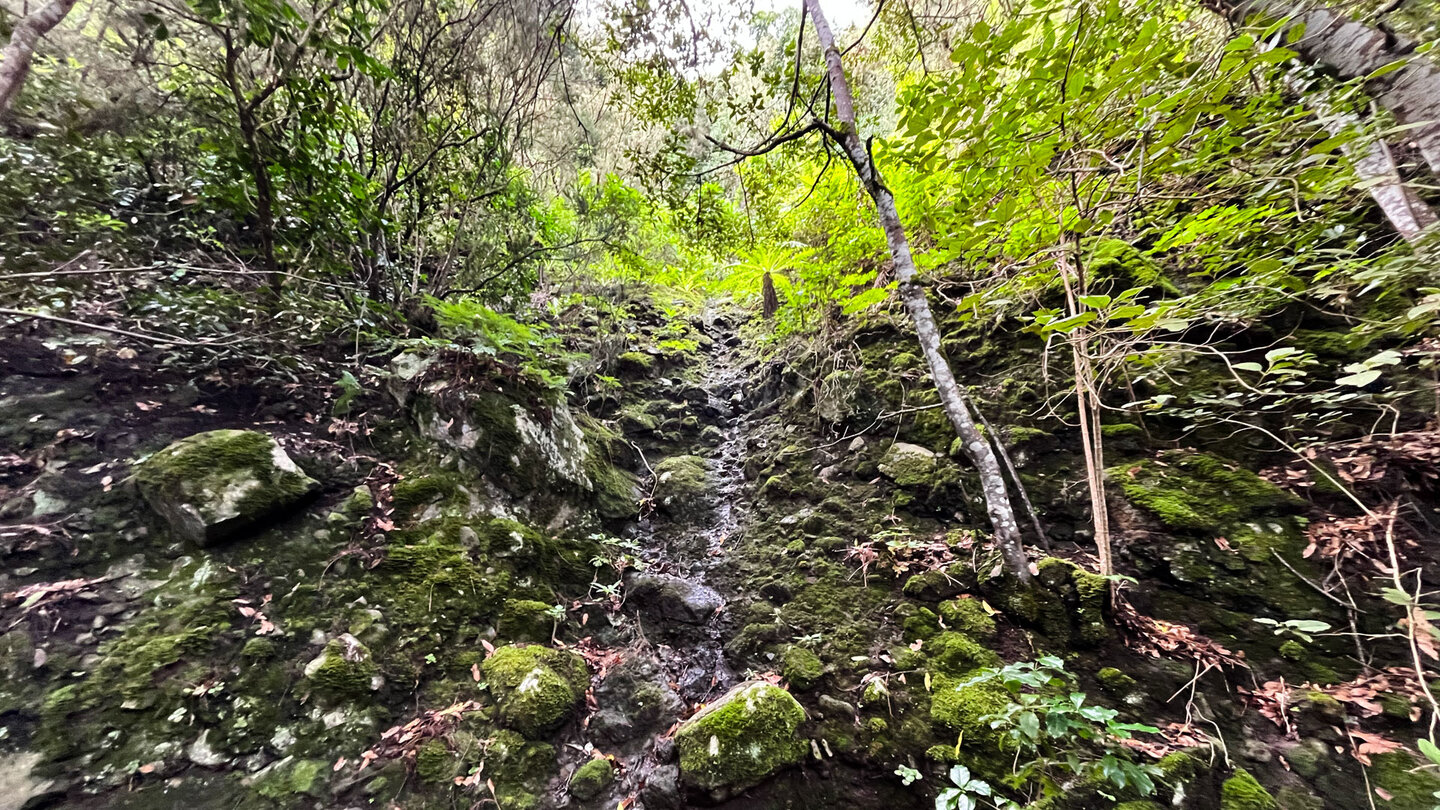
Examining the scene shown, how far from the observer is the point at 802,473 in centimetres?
617

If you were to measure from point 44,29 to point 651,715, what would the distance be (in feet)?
17.5

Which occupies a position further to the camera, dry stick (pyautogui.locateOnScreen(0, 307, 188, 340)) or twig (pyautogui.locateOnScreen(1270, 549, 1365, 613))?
twig (pyautogui.locateOnScreen(1270, 549, 1365, 613))

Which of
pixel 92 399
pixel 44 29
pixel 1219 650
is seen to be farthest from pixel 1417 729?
pixel 92 399

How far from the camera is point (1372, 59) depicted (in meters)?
2.89

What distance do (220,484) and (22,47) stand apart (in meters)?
2.75

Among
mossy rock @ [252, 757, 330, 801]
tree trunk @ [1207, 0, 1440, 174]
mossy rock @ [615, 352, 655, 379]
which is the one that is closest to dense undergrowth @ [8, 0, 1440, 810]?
mossy rock @ [252, 757, 330, 801]

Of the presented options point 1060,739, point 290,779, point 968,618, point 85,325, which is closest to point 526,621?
point 290,779

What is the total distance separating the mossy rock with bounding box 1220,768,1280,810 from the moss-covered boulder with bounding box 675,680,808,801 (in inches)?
81.9

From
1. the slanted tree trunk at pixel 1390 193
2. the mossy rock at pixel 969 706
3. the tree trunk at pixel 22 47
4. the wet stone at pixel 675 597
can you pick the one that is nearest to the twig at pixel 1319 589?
the mossy rock at pixel 969 706

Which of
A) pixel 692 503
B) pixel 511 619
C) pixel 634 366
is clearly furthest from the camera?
pixel 634 366

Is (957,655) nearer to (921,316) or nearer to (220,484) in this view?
→ (921,316)

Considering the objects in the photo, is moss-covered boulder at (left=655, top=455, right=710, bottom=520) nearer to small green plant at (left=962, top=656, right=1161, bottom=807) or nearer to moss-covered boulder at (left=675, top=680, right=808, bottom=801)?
moss-covered boulder at (left=675, top=680, right=808, bottom=801)

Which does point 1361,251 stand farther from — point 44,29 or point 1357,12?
point 44,29

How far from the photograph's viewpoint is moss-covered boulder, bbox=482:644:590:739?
3.18 meters
